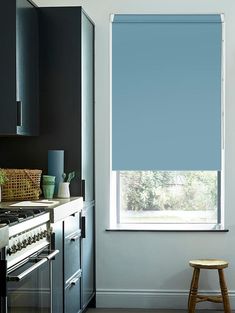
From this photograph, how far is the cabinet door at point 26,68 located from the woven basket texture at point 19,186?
268mm

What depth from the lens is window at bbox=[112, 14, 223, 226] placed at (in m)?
5.38

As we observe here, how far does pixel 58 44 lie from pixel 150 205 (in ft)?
5.00

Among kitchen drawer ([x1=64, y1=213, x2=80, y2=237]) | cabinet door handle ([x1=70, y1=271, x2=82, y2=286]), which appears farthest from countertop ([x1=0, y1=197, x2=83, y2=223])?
cabinet door handle ([x1=70, y1=271, x2=82, y2=286])

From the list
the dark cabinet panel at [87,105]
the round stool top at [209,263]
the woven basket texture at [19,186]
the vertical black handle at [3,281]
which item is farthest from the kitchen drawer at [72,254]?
the vertical black handle at [3,281]

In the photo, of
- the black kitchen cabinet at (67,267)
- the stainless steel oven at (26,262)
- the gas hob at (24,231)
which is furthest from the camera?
the black kitchen cabinet at (67,267)

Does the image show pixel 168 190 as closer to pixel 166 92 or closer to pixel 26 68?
pixel 166 92

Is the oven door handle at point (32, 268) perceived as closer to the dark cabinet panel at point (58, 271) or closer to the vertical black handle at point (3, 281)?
the vertical black handle at point (3, 281)

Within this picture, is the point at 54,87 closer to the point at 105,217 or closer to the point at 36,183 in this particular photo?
the point at 36,183

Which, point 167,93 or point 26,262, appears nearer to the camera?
point 26,262

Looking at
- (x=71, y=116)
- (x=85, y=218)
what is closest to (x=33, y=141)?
(x=71, y=116)

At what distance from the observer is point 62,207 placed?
13.6ft

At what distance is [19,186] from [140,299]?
1498 millimetres

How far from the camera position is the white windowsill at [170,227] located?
17.6ft

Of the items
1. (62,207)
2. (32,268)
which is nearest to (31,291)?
(32,268)
